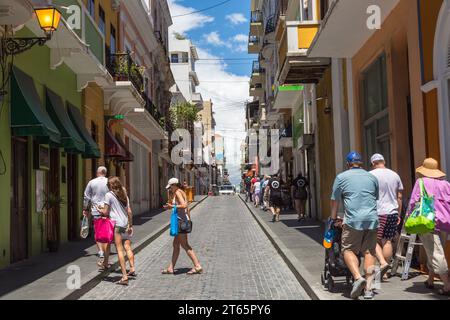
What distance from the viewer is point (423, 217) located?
6.86 meters

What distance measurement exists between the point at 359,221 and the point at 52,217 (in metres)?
8.53

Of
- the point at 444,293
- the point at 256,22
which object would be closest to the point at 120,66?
the point at 444,293

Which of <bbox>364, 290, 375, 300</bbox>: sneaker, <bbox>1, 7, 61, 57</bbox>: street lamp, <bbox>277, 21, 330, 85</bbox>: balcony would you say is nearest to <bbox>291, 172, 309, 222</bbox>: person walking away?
<bbox>277, 21, 330, 85</bbox>: balcony

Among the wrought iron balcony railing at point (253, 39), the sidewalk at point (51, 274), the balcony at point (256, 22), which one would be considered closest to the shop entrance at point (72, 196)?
the sidewalk at point (51, 274)

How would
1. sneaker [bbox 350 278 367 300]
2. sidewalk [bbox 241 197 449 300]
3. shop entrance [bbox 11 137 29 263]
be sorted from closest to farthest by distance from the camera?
sneaker [bbox 350 278 367 300] → sidewalk [bbox 241 197 449 300] → shop entrance [bbox 11 137 29 263]

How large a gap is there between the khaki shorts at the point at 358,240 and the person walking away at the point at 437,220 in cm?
70

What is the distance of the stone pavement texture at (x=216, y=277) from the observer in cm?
798

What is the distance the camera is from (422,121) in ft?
28.0

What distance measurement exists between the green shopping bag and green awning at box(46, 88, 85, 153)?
8.60 meters

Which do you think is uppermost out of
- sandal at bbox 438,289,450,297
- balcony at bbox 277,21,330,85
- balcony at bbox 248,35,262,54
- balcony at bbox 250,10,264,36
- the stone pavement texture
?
balcony at bbox 250,10,264,36

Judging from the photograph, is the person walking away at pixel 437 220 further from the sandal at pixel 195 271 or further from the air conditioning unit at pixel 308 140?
the air conditioning unit at pixel 308 140

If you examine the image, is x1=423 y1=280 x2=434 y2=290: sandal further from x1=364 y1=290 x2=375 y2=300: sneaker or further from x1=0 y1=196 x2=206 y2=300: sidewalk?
x1=0 y1=196 x2=206 y2=300: sidewalk

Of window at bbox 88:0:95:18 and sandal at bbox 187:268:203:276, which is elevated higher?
window at bbox 88:0:95:18

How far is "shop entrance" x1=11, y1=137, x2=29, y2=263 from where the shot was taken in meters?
10.9
